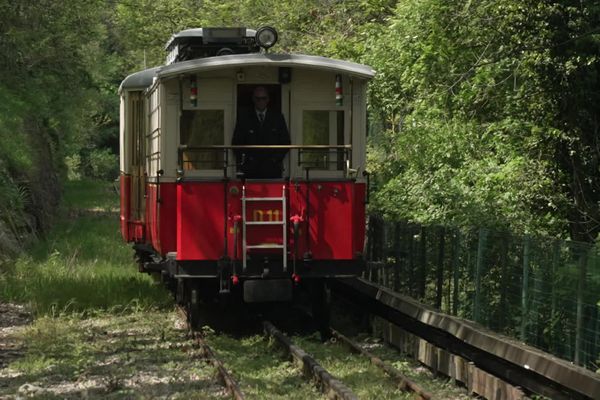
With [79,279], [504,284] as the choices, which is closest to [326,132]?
[504,284]

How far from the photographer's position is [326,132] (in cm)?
1280

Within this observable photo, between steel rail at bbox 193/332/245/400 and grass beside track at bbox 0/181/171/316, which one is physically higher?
grass beside track at bbox 0/181/171/316

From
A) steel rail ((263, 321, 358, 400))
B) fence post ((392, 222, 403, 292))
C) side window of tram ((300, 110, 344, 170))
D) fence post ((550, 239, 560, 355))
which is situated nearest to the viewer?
steel rail ((263, 321, 358, 400))

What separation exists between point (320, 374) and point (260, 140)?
3534 millimetres

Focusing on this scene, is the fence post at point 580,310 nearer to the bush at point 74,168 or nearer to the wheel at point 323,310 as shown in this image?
the wheel at point 323,310

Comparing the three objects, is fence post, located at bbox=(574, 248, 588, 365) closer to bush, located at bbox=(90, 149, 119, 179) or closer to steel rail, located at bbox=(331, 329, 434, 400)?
steel rail, located at bbox=(331, 329, 434, 400)

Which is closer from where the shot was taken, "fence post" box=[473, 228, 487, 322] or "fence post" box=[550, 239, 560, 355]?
"fence post" box=[550, 239, 560, 355]

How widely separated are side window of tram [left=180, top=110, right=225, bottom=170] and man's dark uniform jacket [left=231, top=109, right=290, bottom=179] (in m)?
0.20

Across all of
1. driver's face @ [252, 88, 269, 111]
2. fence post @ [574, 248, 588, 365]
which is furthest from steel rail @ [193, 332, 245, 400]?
fence post @ [574, 248, 588, 365]

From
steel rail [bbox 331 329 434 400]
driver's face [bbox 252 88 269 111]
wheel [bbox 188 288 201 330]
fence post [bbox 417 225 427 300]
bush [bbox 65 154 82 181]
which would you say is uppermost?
driver's face [bbox 252 88 269 111]

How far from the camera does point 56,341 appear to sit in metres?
12.5

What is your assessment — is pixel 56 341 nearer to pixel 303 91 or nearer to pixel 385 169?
pixel 303 91

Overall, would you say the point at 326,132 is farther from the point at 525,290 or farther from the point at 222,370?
the point at 222,370

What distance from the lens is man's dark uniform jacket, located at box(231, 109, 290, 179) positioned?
12.5 m
